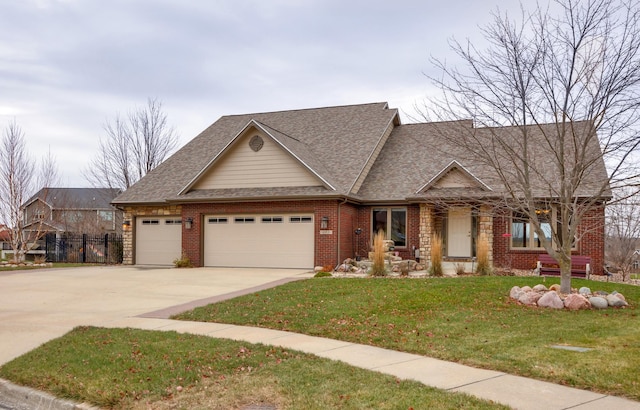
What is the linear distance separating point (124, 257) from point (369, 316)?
17109 mm

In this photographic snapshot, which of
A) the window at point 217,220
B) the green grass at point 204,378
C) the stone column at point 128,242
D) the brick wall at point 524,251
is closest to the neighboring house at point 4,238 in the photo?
the stone column at point 128,242

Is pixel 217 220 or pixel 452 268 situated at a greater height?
pixel 217 220

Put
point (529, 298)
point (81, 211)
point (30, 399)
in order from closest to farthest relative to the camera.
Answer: point (30, 399) → point (529, 298) → point (81, 211)

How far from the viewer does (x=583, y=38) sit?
34.5 ft

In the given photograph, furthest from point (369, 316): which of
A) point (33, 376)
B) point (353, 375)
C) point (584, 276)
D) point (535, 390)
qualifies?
point (584, 276)

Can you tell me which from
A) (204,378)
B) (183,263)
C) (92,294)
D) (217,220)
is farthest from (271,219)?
(204,378)

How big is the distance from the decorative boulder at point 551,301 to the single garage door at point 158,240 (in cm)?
1593

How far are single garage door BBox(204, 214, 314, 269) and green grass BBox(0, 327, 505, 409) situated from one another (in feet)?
40.1

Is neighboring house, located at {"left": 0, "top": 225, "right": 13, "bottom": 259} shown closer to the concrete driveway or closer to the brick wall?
the concrete driveway

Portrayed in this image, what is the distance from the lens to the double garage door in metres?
20.1

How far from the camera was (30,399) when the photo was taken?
5.91m

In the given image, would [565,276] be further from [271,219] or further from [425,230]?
[271,219]

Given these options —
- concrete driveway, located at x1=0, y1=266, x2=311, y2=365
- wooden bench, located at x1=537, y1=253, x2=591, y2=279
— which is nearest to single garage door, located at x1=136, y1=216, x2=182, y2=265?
concrete driveway, located at x1=0, y1=266, x2=311, y2=365

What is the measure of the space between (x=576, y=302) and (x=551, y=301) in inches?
17.5
